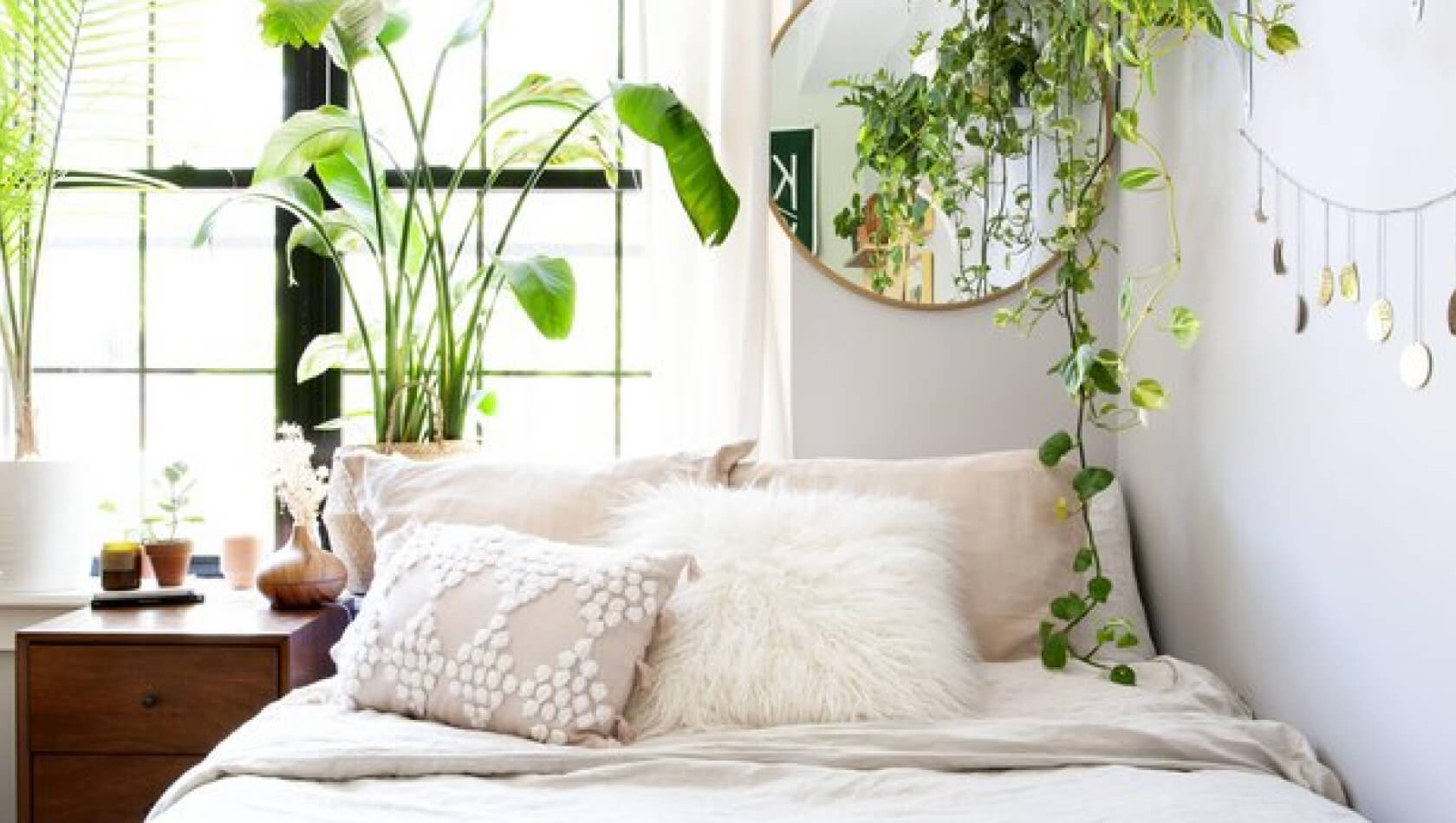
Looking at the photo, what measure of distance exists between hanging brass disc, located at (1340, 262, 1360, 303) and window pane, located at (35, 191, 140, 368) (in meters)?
2.78

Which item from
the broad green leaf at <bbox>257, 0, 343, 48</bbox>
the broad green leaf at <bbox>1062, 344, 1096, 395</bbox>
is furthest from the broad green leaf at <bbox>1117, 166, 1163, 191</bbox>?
the broad green leaf at <bbox>257, 0, 343, 48</bbox>

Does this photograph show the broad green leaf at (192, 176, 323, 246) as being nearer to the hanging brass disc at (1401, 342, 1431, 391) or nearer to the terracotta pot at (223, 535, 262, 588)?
the terracotta pot at (223, 535, 262, 588)

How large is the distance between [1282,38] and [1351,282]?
0.38 meters

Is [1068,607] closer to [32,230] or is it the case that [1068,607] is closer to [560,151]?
[560,151]

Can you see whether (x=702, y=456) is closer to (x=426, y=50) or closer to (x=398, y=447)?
(x=398, y=447)

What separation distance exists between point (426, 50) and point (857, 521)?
70.5 inches

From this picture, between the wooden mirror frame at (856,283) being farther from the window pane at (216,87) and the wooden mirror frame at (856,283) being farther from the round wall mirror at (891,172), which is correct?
the window pane at (216,87)

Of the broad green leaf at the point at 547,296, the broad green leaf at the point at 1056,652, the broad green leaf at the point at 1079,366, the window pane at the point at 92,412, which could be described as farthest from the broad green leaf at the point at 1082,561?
the window pane at the point at 92,412

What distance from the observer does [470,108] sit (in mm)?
3637

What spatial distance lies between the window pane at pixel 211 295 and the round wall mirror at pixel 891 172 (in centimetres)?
131

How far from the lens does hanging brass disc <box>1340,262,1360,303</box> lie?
6.63 feet

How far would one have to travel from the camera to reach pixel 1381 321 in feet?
6.37

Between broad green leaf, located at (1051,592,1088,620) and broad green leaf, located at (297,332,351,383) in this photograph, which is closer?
broad green leaf, located at (1051,592,1088,620)

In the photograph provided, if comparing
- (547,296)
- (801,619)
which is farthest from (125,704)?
(801,619)
